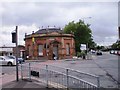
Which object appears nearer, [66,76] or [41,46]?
[66,76]

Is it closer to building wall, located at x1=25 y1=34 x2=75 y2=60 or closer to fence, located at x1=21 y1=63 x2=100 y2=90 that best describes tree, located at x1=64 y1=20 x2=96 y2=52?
building wall, located at x1=25 y1=34 x2=75 y2=60

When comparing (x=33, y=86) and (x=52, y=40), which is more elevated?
(x=52, y=40)

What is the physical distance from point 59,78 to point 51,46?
54.7 metres

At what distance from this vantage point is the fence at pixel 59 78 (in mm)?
11305

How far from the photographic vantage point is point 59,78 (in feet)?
46.5

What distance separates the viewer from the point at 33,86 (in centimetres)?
1492

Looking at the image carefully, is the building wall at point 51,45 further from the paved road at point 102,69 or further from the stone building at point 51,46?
the paved road at point 102,69

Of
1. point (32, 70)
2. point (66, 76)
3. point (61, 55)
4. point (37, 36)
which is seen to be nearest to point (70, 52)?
point (61, 55)

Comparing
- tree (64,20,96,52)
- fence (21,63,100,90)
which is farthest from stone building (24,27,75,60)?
fence (21,63,100,90)

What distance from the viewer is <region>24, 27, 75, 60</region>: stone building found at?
6856cm

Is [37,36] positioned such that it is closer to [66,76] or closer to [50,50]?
[50,50]

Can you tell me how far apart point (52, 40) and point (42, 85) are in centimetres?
5367

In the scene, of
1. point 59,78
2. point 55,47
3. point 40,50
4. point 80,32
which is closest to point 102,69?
point 59,78

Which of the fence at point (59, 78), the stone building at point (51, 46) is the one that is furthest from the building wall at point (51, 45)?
the fence at point (59, 78)
